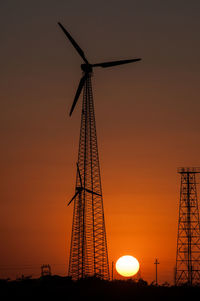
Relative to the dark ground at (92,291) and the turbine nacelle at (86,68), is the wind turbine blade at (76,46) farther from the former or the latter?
the dark ground at (92,291)

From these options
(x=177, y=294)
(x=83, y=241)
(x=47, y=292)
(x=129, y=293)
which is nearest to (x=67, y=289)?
(x=47, y=292)

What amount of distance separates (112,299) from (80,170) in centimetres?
3207

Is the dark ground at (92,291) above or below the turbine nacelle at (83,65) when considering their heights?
below

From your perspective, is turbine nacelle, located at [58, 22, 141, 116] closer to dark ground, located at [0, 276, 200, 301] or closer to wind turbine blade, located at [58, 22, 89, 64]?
wind turbine blade, located at [58, 22, 89, 64]

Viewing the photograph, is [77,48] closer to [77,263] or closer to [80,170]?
[80,170]

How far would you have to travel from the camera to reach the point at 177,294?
36.8 metres

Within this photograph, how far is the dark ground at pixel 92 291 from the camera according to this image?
1391 inches

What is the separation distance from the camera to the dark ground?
116 ft

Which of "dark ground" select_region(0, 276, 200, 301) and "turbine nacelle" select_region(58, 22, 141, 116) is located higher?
"turbine nacelle" select_region(58, 22, 141, 116)

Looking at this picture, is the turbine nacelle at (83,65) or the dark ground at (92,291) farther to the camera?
the turbine nacelle at (83,65)

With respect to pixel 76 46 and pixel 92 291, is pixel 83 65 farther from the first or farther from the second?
pixel 92 291

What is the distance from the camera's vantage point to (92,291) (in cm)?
3659

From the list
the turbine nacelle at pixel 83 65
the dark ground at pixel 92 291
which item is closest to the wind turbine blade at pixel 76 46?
the turbine nacelle at pixel 83 65

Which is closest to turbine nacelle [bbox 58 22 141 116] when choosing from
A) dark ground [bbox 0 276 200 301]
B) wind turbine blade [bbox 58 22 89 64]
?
wind turbine blade [bbox 58 22 89 64]
